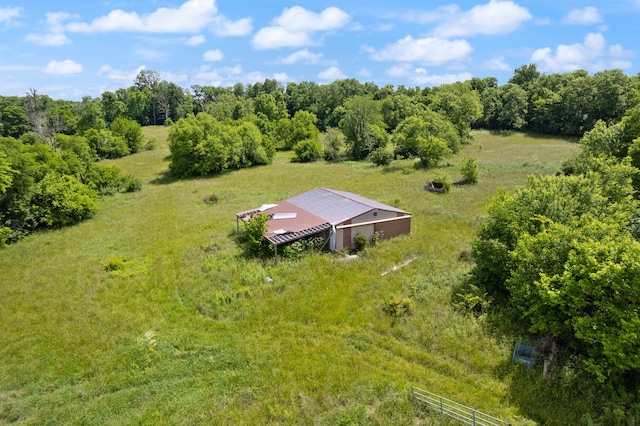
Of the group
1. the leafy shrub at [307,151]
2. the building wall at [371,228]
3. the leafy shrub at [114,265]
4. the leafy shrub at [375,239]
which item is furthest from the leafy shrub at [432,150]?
the leafy shrub at [114,265]

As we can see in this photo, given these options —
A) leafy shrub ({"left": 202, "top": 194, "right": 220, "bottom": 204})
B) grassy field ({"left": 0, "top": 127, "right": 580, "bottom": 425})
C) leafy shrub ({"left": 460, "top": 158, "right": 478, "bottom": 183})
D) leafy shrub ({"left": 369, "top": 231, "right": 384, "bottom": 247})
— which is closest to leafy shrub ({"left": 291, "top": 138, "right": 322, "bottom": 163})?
leafy shrub ({"left": 202, "top": 194, "right": 220, "bottom": 204})

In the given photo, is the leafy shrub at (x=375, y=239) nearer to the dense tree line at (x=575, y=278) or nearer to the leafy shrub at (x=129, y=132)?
the dense tree line at (x=575, y=278)

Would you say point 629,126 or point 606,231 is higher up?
point 629,126

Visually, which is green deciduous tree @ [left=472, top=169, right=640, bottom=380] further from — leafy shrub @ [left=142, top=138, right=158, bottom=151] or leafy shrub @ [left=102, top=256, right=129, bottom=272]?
leafy shrub @ [left=142, top=138, right=158, bottom=151]

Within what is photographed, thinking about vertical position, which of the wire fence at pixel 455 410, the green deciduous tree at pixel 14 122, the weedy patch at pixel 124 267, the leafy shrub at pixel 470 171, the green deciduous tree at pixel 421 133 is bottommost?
the wire fence at pixel 455 410

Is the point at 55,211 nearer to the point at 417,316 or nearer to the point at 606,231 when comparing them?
the point at 417,316

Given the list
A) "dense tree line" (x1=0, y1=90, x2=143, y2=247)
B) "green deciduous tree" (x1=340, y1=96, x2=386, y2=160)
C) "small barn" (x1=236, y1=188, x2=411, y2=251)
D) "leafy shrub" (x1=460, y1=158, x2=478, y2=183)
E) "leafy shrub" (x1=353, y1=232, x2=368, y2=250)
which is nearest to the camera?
"small barn" (x1=236, y1=188, x2=411, y2=251)

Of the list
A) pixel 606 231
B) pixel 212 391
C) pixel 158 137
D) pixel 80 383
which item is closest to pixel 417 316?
pixel 606 231
